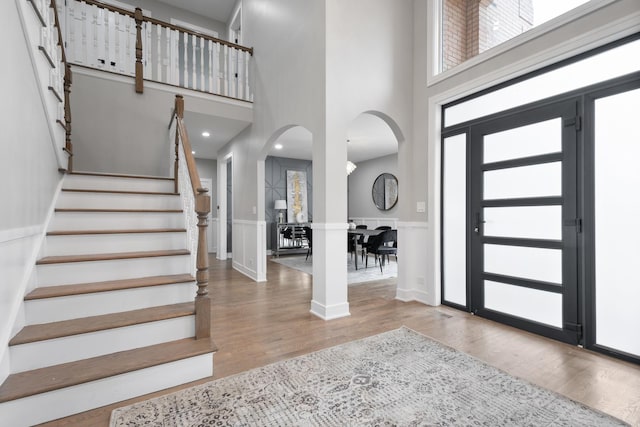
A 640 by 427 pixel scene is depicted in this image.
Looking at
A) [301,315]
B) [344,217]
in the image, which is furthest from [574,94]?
[301,315]

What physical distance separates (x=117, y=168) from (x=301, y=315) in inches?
141

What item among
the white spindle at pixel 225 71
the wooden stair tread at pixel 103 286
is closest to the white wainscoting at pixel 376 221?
the white spindle at pixel 225 71

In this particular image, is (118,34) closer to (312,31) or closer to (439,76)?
(312,31)

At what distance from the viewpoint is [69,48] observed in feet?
13.4

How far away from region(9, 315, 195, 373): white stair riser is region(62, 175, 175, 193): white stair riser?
200cm

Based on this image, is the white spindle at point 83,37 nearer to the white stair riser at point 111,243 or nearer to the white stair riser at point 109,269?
the white stair riser at point 111,243

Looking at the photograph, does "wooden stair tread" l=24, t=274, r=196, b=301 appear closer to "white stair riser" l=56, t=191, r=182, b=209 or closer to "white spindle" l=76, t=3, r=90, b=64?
"white stair riser" l=56, t=191, r=182, b=209

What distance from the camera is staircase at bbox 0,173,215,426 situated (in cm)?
164

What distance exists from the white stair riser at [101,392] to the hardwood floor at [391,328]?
0.06 meters

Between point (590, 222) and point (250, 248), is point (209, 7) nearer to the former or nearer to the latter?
point (250, 248)

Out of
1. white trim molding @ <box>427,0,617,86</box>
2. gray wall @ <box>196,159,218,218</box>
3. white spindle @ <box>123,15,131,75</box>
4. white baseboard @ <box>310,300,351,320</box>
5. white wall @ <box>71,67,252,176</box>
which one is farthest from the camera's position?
gray wall @ <box>196,159,218,218</box>

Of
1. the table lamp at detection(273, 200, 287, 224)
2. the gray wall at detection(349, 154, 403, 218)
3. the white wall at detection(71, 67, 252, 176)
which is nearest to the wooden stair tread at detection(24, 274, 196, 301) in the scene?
the white wall at detection(71, 67, 252, 176)

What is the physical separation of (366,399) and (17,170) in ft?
8.32

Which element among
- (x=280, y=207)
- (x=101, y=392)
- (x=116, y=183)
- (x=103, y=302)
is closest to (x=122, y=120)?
(x=116, y=183)
